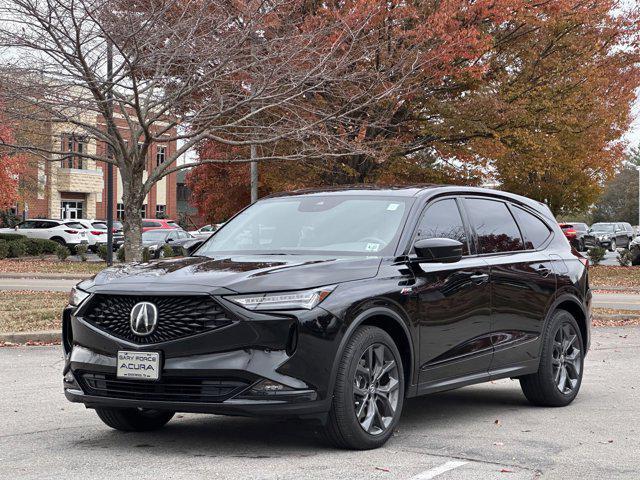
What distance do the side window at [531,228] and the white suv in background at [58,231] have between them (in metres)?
41.1

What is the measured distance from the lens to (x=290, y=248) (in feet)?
23.9

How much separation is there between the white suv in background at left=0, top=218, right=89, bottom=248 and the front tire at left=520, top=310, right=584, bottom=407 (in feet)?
136

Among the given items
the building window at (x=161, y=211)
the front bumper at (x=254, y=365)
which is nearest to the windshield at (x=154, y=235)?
the building window at (x=161, y=211)

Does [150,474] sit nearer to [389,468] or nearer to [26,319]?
[389,468]

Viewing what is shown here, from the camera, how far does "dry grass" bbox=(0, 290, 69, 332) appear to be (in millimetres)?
14499

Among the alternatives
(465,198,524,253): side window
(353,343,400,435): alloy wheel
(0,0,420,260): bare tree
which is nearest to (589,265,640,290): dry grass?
(0,0,420,260): bare tree

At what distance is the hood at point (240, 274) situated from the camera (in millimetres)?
6227

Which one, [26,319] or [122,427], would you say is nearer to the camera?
[122,427]

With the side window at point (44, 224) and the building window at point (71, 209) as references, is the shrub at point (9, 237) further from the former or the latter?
the building window at point (71, 209)

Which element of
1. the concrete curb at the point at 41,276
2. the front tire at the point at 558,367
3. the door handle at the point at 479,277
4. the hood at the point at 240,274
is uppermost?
the hood at the point at 240,274

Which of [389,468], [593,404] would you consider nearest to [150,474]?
[389,468]

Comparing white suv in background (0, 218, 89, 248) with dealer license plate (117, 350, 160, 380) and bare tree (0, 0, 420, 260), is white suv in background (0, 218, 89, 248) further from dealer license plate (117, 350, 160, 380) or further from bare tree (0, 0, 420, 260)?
dealer license plate (117, 350, 160, 380)

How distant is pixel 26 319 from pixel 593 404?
922cm

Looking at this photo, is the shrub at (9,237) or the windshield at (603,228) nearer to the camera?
the shrub at (9,237)
